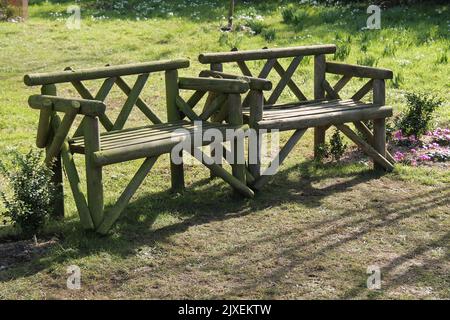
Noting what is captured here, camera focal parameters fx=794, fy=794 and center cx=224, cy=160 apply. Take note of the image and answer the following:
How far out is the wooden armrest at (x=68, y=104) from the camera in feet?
19.3

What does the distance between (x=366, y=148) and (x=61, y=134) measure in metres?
3.15

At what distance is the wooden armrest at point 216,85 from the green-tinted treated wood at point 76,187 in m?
1.46

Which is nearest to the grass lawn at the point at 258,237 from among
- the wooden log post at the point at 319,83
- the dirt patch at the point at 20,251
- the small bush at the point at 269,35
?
the dirt patch at the point at 20,251

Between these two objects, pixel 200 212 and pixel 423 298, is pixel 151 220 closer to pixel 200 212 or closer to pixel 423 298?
pixel 200 212

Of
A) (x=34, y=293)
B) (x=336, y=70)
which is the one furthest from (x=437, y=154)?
(x=34, y=293)

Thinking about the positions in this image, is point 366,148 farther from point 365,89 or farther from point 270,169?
point 270,169

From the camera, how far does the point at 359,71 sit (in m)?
8.15

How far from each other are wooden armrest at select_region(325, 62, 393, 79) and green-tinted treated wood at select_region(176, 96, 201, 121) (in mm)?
1898

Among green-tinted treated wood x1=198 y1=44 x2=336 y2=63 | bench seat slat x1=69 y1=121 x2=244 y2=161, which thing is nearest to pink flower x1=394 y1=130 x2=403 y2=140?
green-tinted treated wood x1=198 y1=44 x2=336 y2=63

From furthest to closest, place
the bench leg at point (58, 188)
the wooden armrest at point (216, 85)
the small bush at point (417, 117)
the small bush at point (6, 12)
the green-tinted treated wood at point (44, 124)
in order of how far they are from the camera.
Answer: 1. the small bush at point (6, 12)
2. the small bush at point (417, 117)
3. the wooden armrest at point (216, 85)
4. the bench leg at point (58, 188)
5. the green-tinted treated wood at point (44, 124)

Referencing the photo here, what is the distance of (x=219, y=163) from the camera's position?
7117mm

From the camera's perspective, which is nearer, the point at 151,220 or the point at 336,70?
the point at 151,220

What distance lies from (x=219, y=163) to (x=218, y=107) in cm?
53

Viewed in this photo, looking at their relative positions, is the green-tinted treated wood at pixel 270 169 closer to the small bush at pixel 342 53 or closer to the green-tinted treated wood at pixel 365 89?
the green-tinted treated wood at pixel 365 89
